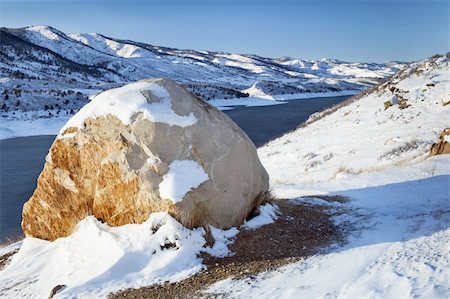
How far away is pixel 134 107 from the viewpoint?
25.3 ft

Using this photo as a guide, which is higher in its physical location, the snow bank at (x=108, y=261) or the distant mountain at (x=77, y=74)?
the distant mountain at (x=77, y=74)

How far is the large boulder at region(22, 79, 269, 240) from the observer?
286 inches

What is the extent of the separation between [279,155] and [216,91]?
5683 centimetres

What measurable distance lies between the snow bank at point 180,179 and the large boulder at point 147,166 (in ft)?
0.05

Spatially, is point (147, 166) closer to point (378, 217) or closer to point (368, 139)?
point (378, 217)

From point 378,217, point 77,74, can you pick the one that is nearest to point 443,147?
point 378,217

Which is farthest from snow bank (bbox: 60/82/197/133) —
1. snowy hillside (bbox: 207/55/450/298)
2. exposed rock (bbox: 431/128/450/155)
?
exposed rock (bbox: 431/128/450/155)

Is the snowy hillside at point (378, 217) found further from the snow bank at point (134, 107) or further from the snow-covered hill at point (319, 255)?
the snow bank at point (134, 107)

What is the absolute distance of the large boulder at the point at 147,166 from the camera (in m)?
7.25

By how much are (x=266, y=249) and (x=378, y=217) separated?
2.26 metres

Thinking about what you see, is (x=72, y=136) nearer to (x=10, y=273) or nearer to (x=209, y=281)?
(x=10, y=273)

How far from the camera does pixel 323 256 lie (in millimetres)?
6332

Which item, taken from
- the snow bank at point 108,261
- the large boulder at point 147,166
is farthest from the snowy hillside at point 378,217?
the large boulder at point 147,166

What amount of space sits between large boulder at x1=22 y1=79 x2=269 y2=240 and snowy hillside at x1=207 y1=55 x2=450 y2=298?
1.77m
